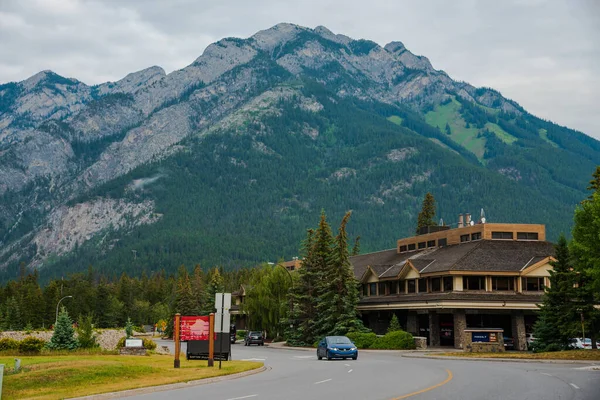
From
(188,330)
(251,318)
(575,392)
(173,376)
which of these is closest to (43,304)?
(251,318)

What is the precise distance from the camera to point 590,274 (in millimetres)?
48688

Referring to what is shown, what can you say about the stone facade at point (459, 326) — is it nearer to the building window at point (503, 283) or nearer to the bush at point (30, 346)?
the building window at point (503, 283)

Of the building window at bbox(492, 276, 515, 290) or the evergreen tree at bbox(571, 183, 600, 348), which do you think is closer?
the evergreen tree at bbox(571, 183, 600, 348)

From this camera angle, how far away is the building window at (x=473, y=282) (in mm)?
67688

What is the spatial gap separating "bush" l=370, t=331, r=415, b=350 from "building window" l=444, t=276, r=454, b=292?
21.5 ft

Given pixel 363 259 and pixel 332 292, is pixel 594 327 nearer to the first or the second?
pixel 332 292

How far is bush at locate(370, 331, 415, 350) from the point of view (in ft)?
209

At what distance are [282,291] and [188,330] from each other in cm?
4805

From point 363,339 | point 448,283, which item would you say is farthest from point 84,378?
point 448,283

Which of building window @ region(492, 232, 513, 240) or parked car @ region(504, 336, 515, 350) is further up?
building window @ region(492, 232, 513, 240)

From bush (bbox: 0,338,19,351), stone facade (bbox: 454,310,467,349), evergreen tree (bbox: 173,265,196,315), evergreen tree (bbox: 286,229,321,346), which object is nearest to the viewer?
bush (bbox: 0,338,19,351)

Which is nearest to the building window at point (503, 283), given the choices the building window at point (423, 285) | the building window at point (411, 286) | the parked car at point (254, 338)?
the building window at point (423, 285)

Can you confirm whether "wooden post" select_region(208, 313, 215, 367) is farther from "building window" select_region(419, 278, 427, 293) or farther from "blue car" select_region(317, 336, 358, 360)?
"building window" select_region(419, 278, 427, 293)

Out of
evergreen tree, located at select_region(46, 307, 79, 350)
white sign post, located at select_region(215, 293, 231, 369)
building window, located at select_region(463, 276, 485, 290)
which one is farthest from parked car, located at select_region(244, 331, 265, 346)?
white sign post, located at select_region(215, 293, 231, 369)
